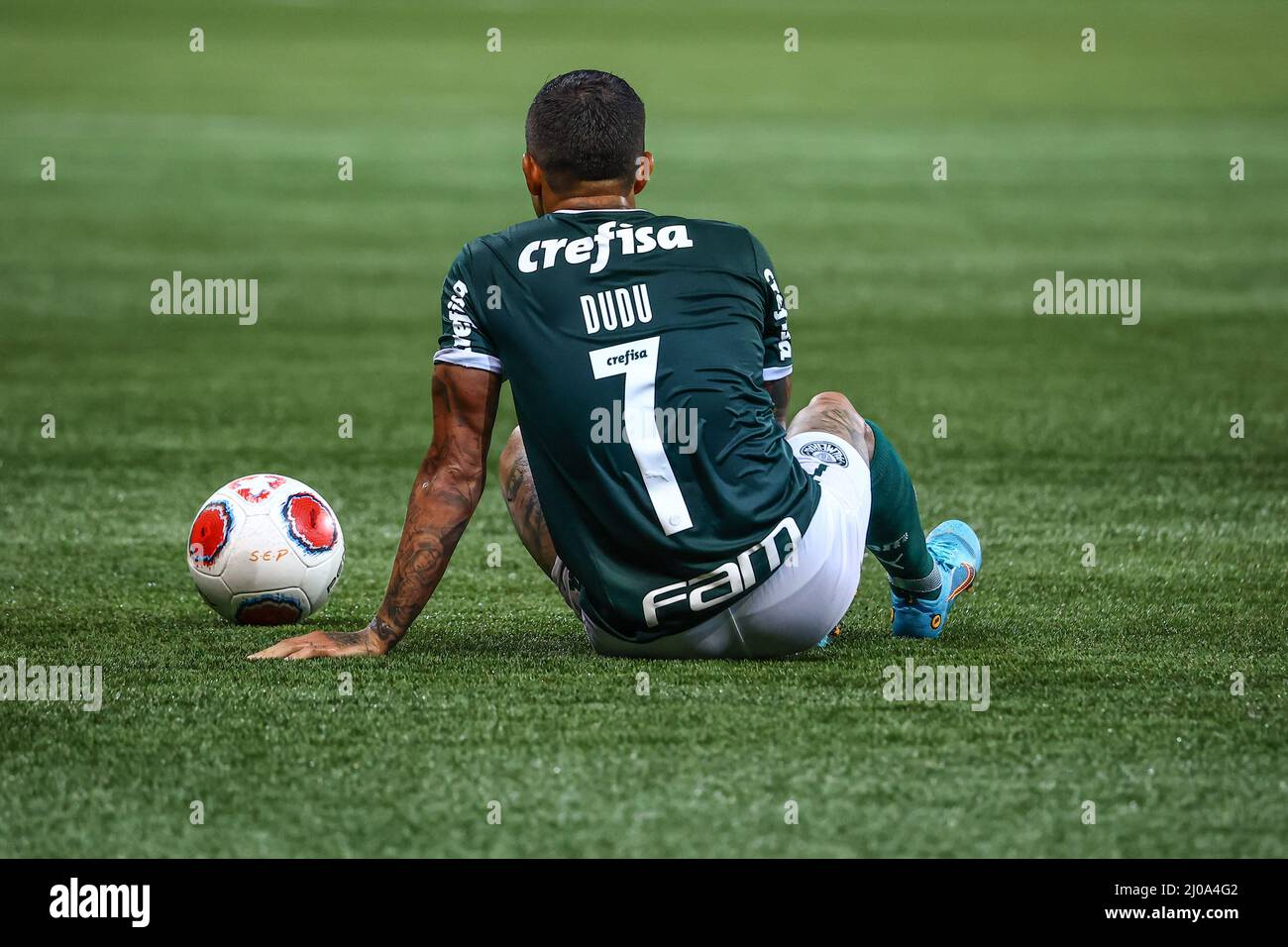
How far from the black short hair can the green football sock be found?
99 centimetres

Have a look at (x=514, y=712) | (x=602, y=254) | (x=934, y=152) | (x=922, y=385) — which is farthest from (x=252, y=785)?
(x=934, y=152)

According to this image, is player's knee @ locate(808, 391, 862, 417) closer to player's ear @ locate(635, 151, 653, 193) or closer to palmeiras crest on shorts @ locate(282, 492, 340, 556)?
player's ear @ locate(635, 151, 653, 193)

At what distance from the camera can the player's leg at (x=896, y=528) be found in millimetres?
4859

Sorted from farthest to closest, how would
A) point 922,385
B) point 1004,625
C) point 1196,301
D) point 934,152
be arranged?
point 934,152
point 1196,301
point 922,385
point 1004,625

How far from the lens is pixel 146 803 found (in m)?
3.67

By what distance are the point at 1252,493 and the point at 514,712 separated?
4.49 metres

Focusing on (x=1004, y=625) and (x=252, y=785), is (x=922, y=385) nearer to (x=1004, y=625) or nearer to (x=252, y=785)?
(x=1004, y=625)

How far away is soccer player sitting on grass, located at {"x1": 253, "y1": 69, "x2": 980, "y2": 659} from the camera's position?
4.40 meters

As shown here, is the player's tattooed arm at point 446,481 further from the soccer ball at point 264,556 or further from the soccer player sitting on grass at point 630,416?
the soccer ball at point 264,556

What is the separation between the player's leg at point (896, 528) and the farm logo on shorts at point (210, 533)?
1.66m
